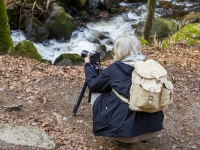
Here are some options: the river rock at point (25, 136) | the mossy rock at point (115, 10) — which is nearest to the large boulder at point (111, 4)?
the mossy rock at point (115, 10)

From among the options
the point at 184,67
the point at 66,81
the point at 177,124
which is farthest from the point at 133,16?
the point at 177,124

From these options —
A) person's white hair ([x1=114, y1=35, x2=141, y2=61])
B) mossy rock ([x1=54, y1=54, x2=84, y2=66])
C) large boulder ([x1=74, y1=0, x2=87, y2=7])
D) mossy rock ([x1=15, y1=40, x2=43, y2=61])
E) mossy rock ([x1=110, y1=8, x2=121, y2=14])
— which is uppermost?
large boulder ([x1=74, y1=0, x2=87, y2=7])

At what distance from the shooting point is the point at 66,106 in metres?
5.21

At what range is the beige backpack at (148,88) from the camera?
10.3 feet

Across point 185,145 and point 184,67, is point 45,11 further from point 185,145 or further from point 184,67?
point 185,145

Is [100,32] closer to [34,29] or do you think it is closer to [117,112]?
[34,29]

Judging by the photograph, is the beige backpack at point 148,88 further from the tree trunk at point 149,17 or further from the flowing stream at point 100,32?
the flowing stream at point 100,32

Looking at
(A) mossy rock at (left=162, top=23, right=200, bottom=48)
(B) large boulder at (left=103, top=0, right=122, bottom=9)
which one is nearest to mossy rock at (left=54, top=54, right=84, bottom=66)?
(A) mossy rock at (left=162, top=23, right=200, bottom=48)

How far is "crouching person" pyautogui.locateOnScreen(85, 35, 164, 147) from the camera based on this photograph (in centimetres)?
341

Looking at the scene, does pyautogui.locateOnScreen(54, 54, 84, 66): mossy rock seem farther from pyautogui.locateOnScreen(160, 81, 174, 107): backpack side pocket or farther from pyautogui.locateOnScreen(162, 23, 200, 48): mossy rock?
pyautogui.locateOnScreen(160, 81, 174, 107): backpack side pocket

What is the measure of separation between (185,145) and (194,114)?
1066 mm

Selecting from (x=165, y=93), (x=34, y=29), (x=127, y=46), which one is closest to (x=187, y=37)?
(x=34, y=29)

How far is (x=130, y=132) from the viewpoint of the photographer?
3.39 metres

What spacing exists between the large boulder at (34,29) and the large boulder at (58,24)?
0.34 metres
